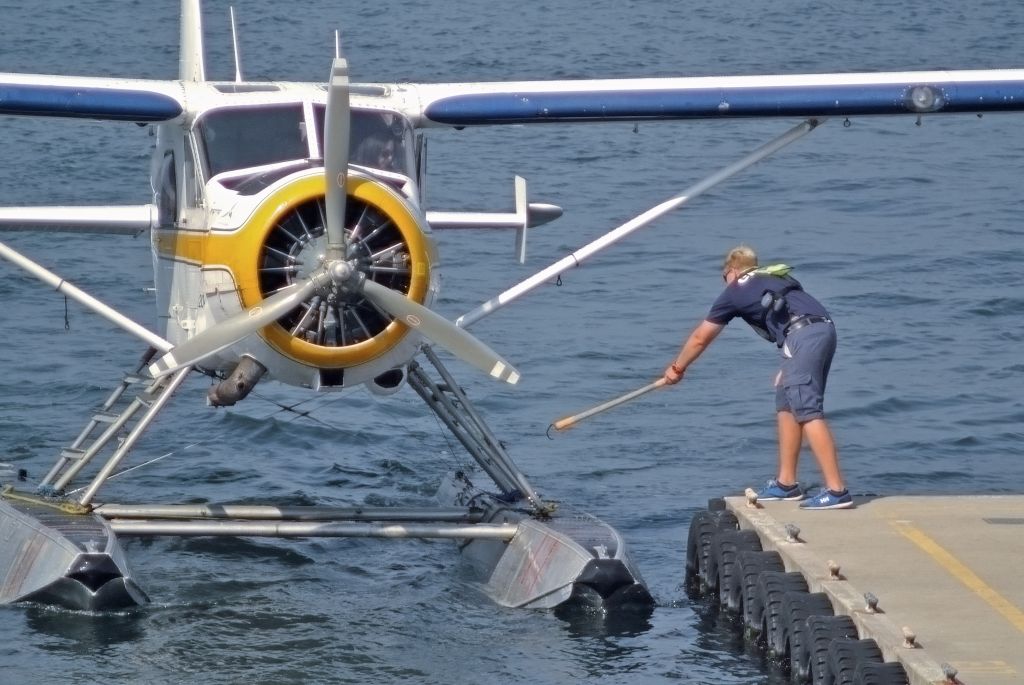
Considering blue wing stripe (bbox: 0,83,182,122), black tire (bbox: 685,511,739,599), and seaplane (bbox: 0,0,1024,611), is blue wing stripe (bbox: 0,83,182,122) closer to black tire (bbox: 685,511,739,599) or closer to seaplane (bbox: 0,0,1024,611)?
seaplane (bbox: 0,0,1024,611)

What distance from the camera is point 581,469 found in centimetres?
1312

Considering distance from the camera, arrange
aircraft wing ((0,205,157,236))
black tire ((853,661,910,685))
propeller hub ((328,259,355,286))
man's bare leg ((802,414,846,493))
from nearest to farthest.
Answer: black tire ((853,661,910,685)), propeller hub ((328,259,355,286)), man's bare leg ((802,414,846,493)), aircraft wing ((0,205,157,236))

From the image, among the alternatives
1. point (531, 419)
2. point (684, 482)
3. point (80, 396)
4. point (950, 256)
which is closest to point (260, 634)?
point (684, 482)

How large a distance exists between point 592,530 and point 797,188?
1795 centimetres

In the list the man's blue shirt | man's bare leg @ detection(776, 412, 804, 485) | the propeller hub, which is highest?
the propeller hub

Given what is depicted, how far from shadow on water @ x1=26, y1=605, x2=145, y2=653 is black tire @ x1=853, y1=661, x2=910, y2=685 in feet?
12.3

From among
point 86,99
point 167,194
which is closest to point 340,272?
point 167,194

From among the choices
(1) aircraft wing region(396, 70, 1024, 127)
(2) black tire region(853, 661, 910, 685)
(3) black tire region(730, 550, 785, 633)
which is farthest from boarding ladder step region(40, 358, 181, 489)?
(2) black tire region(853, 661, 910, 685)

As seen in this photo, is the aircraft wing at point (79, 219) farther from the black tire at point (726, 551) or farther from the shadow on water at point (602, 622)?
the black tire at point (726, 551)

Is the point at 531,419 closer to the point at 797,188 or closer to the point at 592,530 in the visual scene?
the point at 592,530

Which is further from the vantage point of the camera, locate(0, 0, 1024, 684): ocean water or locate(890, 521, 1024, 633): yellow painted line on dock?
locate(0, 0, 1024, 684): ocean water

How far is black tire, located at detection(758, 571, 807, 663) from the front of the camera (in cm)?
855

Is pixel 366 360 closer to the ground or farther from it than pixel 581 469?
farther from it

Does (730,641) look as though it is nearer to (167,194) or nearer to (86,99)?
(167,194)
